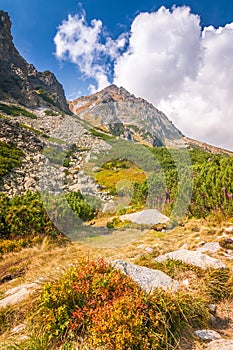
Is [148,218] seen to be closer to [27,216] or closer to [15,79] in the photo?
[27,216]

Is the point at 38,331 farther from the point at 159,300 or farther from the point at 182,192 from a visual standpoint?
the point at 182,192

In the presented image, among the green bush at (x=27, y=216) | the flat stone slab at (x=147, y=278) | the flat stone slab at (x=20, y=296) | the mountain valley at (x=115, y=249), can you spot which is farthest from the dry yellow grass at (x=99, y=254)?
the green bush at (x=27, y=216)

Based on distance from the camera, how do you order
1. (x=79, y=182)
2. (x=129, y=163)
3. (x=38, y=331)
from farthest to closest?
(x=129, y=163)
(x=79, y=182)
(x=38, y=331)

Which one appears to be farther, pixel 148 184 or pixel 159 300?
pixel 148 184

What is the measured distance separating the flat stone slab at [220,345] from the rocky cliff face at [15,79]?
82.1m

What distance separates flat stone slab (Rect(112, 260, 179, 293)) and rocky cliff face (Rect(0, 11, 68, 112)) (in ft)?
264

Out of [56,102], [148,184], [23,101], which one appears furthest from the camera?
[56,102]

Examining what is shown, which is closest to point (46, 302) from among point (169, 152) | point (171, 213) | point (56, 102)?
point (171, 213)

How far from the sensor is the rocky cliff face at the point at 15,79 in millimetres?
80675

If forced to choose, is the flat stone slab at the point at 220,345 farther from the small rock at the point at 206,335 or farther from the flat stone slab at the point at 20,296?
the flat stone slab at the point at 20,296

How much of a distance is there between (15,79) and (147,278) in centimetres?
9740

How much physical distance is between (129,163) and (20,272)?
14088mm

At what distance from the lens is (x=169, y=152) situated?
2342cm

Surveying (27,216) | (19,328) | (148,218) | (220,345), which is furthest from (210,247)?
(27,216)
